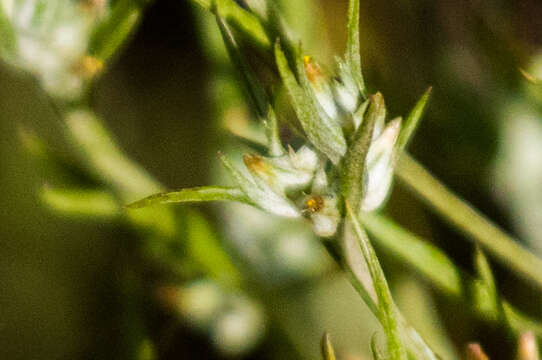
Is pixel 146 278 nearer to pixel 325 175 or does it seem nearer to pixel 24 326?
pixel 24 326

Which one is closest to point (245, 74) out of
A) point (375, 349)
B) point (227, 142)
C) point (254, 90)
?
point (254, 90)

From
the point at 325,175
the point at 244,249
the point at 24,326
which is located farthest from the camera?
the point at 24,326

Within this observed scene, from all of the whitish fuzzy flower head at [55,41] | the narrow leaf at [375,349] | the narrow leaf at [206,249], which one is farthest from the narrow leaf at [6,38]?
the narrow leaf at [375,349]

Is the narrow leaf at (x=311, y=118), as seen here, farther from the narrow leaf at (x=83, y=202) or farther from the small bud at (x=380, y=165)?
the narrow leaf at (x=83, y=202)

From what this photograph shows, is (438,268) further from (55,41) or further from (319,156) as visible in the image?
(55,41)

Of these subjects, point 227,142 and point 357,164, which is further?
point 227,142

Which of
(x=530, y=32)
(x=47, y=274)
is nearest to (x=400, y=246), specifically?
(x=530, y=32)

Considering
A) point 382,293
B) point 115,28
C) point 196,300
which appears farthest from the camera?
point 196,300
